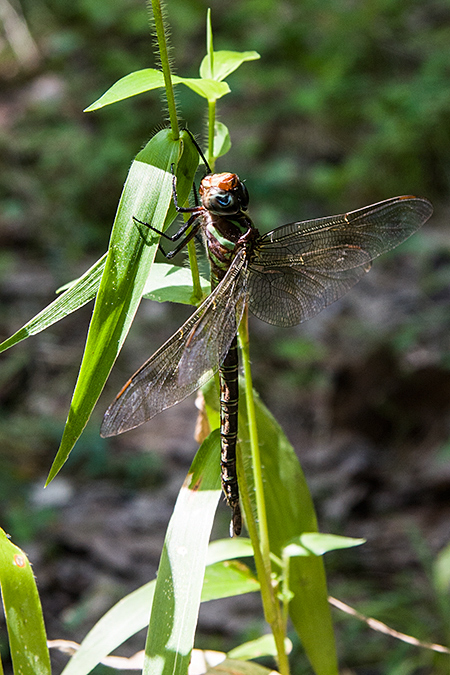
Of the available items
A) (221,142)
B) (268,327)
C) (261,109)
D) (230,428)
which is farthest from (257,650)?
(261,109)

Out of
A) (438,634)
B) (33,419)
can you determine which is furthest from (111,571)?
(438,634)

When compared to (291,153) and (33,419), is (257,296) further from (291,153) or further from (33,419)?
(291,153)

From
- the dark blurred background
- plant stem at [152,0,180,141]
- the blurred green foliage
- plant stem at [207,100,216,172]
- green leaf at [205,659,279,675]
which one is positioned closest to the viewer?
plant stem at [152,0,180,141]

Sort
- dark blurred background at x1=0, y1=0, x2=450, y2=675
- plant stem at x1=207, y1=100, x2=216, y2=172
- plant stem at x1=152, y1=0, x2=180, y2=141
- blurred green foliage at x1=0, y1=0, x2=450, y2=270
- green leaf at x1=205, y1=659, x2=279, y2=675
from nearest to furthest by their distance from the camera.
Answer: plant stem at x1=152, y1=0, x2=180, y2=141 → plant stem at x1=207, y1=100, x2=216, y2=172 → green leaf at x1=205, y1=659, x2=279, y2=675 → dark blurred background at x1=0, y1=0, x2=450, y2=675 → blurred green foliage at x1=0, y1=0, x2=450, y2=270

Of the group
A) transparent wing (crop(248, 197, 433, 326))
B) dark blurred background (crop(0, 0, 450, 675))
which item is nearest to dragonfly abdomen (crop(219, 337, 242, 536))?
transparent wing (crop(248, 197, 433, 326))

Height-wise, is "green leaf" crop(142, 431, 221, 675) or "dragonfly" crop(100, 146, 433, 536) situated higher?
"dragonfly" crop(100, 146, 433, 536)

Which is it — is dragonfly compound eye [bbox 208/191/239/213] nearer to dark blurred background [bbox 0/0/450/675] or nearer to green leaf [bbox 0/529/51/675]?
dark blurred background [bbox 0/0/450/675]

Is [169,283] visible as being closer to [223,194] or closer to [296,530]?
[223,194]

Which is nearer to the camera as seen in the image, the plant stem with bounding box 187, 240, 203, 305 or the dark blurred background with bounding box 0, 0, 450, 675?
the plant stem with bounding box 187, 240, 203, 305
